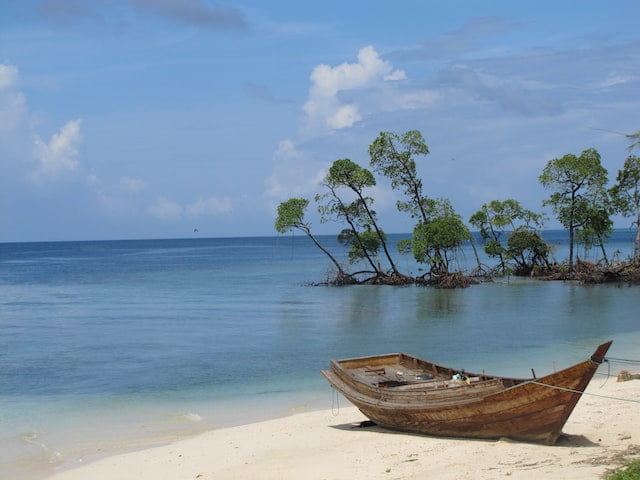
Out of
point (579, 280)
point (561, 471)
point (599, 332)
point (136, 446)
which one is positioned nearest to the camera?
point (561, 471)

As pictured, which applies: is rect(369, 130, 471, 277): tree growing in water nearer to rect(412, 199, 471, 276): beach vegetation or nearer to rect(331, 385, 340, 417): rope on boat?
rect(412, 199, 471, 276): beach vegetation

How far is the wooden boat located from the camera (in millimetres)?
9586

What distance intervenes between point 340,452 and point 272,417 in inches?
133

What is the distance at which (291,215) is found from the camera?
4094 centimetres

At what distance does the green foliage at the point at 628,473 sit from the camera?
25.5ft

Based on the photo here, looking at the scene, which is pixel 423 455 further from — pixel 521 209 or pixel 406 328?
pixel 521 209

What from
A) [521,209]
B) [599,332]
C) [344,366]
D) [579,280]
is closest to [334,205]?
[521,209]

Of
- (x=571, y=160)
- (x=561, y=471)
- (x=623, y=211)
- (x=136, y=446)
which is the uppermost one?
(x=571, y=160)

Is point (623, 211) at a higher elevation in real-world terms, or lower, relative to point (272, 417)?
higher

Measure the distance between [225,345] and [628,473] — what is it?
16352mm

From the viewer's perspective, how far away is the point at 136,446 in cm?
1251

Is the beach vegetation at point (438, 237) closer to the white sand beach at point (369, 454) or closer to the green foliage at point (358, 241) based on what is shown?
the green foliage at point (358, 241)

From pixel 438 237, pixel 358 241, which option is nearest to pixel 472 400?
pixel 438 237

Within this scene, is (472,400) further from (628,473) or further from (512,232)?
(512,232)
